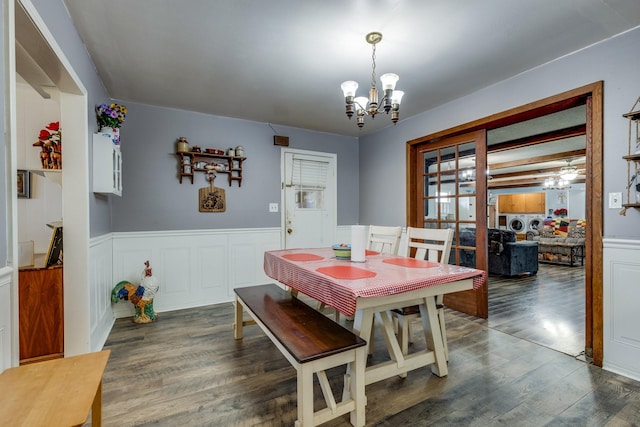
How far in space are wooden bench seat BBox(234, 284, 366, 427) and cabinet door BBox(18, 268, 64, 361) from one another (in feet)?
4.73

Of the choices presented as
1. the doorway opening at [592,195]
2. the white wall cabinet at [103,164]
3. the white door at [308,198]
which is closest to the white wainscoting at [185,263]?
the white door at [308,198]

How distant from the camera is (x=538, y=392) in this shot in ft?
6.19

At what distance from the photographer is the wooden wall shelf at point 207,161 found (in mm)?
3627

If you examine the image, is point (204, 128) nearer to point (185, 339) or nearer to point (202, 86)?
point (202, 86)

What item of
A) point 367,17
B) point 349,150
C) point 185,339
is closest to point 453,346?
point 185,339

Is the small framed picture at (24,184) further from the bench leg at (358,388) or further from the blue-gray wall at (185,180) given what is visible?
the bench leg at (358,388)

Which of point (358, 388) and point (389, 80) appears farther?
point (389, 80)

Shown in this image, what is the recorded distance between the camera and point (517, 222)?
36.4ft

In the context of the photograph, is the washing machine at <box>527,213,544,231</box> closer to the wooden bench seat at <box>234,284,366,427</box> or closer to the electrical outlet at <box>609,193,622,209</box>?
the electrical outlet at <box>609,193,622,209</box>

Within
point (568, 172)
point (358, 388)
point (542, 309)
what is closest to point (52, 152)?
point (358, 388)

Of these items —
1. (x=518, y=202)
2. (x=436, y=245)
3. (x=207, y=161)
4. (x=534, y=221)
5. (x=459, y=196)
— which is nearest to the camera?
(x=436, y=245)

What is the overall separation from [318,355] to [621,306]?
2.19 m

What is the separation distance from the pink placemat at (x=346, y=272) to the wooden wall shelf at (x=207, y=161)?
94.3 inches

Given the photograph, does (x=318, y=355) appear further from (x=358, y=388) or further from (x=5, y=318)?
(x=5, y=318)
